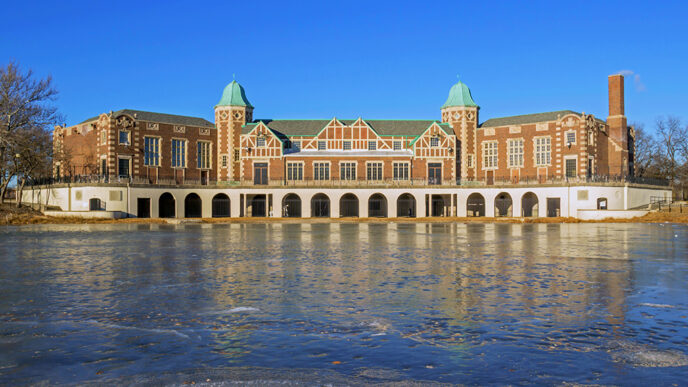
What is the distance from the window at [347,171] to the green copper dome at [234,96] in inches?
592

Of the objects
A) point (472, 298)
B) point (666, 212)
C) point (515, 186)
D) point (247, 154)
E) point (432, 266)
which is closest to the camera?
point (472, 298)

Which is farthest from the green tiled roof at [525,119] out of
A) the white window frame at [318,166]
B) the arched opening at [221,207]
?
the arched opening at [221,207]

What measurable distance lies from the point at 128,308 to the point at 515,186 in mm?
61123

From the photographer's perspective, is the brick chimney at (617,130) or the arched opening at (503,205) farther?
the brick chimney at (617,130)

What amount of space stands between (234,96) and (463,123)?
29.2 meters

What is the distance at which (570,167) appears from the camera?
70.6 meters

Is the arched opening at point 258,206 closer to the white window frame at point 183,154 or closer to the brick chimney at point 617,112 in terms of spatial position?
the white window frame at point 183,154

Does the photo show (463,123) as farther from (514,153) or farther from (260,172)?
(260,172)

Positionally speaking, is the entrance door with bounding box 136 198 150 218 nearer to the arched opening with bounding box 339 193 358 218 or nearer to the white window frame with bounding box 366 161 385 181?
the arched opening with bounding box 339 193 358 218

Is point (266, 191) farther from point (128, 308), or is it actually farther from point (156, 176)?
point (128, 308)

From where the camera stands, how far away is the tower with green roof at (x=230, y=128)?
75938 mm

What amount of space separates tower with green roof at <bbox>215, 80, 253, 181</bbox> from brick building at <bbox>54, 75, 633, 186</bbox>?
125mm

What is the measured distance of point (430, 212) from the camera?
72000 mm

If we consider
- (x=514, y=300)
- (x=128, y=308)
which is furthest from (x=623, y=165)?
(x=128, y=308)
